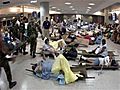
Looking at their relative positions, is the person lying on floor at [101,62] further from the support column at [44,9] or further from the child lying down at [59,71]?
the support column at [44,9]

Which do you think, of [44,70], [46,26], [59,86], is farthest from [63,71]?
[46,26]

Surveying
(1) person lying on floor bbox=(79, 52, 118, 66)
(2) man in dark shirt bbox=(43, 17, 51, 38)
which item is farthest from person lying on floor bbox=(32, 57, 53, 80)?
(2) man in dark shirt bbox=(43, 17, 51, 38)

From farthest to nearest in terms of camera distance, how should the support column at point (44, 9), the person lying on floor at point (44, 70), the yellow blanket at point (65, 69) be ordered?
1. the support column at point (44, 9)
2. the person lying on floor at point (44, 70)
3. the yellow blanket at point (65, 69)

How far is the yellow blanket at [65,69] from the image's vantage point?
902 centimetres

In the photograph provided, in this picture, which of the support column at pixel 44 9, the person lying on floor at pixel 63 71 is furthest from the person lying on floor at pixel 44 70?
the support column at pixel 44 9

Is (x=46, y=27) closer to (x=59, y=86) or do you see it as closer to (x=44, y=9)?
(x=44, y=9)

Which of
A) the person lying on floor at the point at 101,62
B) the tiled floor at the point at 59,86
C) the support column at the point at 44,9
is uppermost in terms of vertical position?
the support column at the point at 44,9

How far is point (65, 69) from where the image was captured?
9.09 meters

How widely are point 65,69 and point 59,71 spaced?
1.00ft

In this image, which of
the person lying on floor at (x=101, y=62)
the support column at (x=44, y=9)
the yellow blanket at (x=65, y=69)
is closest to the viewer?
the yellow blanket at (x=65, y=69)

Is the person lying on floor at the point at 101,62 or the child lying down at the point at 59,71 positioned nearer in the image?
the child lying down at the point at 59,71

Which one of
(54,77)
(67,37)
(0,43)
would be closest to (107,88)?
(54,77)

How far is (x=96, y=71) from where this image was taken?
35.4 feet

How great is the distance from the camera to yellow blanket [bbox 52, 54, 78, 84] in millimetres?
9023
